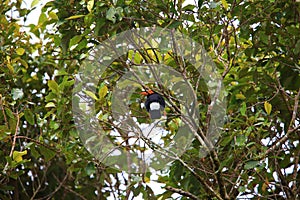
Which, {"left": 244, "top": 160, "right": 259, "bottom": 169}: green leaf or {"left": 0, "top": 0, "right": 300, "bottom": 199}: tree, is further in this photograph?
{"left": 0, "top": 0, "right": 300, "bottom": 199}: tree

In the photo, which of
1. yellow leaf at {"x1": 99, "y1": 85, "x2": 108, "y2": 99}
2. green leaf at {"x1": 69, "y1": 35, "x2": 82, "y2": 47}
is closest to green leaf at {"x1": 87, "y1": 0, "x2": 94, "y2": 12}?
green leaf at {"x1": 69, "y1": 35, "x2": 82, "y2": 47}

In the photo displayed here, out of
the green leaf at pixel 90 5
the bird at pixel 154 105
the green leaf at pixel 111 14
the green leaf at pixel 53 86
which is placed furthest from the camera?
the green leaf at pixel 53 86

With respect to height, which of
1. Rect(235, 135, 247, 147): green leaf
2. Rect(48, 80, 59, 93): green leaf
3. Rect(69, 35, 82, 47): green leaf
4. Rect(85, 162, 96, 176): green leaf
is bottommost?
Rect(85, 162, 96, 176): green leaf

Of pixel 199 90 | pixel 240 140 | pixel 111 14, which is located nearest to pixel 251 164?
pixel 240 140

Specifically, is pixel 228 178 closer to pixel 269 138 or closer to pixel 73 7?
pixel 269 138

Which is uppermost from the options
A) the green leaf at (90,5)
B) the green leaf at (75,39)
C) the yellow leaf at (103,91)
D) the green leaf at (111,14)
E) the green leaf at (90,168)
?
the green leaf at (90,5)

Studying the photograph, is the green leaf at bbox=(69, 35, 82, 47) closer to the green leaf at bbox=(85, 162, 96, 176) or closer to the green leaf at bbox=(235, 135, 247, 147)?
the green leaf at bbox=(85, 162, 96, 176)

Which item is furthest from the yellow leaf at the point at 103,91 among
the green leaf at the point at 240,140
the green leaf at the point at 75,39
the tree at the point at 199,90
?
the green leaf at the point at 240,140

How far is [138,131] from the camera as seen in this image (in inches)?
75.3

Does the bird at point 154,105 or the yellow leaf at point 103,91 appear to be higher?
the yellow leaf at point 103,91

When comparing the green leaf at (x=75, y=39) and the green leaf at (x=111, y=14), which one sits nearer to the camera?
the green leaf at (x=111, y=14)

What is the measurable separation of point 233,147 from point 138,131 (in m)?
0.43

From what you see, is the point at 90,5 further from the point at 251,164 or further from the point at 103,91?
the point at 251,164

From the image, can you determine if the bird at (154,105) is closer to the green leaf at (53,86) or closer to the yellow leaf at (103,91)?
the yellow leaf at (103,91)
